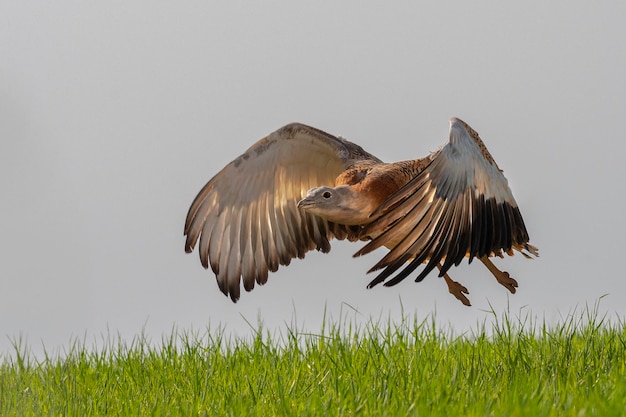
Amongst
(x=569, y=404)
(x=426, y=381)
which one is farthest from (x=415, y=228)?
(x=569, y=404)

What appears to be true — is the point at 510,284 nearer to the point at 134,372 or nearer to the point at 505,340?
the point at 505,340

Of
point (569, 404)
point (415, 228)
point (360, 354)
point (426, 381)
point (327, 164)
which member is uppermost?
point (327, 164)

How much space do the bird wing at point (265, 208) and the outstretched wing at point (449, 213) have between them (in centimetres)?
149

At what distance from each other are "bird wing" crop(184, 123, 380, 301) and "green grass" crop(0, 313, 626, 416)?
0.80m

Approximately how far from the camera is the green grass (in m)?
4.86

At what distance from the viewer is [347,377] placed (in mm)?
5488

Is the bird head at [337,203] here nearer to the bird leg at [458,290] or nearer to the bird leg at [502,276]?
the bird leg at [458,290]

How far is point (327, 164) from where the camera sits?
7.31 m

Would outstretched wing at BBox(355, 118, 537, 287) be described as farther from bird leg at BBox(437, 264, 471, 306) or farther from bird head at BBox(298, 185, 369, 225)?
bird leg at BBox(437, 264, 471, 306)

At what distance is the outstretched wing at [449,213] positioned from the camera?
18.2 feet

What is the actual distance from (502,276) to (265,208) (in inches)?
75.6

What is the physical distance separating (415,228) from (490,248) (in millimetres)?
496

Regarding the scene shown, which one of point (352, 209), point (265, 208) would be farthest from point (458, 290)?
point (265, 208)

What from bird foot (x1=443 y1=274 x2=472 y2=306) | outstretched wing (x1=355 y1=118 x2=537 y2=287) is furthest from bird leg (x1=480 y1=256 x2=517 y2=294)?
outstretched wing (x1=355 y1=118 x2=537 y2=287)
